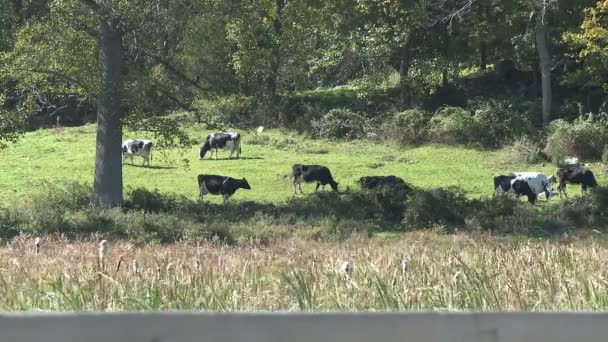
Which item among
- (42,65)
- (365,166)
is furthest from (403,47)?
(42,65)

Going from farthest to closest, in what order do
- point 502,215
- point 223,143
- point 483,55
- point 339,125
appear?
point 483,55, point 339,125, point 223,143, point 502,215

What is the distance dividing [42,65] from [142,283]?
15.7m

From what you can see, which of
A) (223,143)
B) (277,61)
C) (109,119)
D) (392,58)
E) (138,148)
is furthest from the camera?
(277,61)

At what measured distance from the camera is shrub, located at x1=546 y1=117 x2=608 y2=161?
111 feet

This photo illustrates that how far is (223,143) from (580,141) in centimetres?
1550

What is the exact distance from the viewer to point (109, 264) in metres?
9.81

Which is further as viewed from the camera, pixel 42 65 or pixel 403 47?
pixel 403 47

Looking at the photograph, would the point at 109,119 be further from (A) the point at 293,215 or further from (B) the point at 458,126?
(B) the point at 458,126

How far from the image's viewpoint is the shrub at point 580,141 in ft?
111

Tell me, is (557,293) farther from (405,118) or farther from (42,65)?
(405,118)

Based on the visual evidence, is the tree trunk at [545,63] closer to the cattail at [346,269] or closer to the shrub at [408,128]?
the shrub at [408,128]

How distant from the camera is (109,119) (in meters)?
22.6

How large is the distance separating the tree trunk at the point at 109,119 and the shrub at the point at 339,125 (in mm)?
19006

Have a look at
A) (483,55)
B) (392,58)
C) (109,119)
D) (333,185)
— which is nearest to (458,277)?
(109,119)
